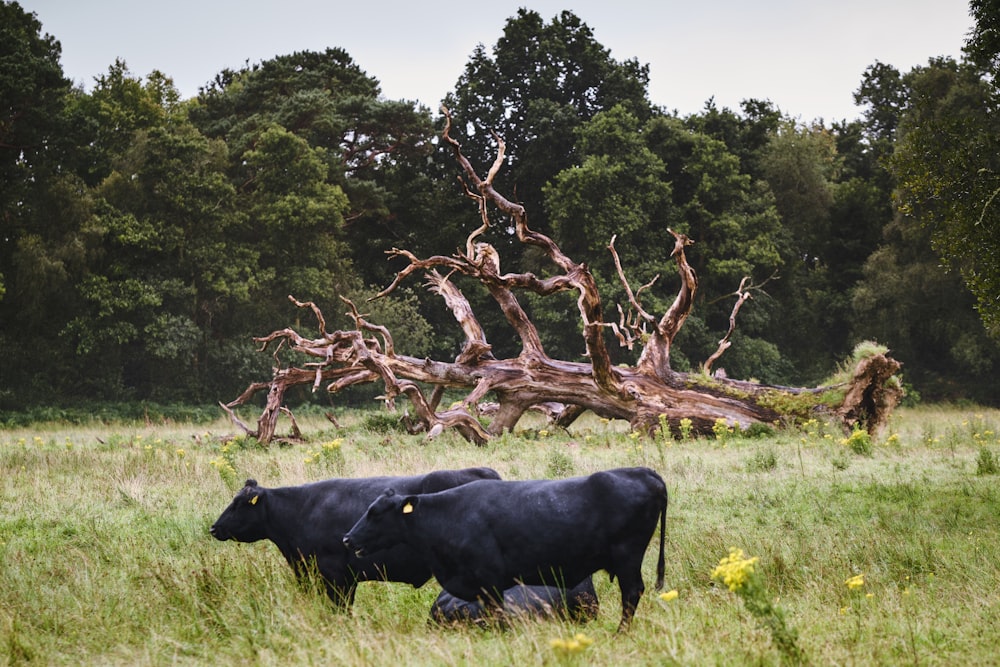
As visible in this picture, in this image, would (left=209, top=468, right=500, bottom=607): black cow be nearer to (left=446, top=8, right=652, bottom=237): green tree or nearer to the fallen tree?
the fallen tree

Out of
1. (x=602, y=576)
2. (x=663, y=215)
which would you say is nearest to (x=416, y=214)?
(x=663, y=215)

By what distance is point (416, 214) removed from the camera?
38.4 metres

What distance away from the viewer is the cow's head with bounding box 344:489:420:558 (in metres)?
5.95

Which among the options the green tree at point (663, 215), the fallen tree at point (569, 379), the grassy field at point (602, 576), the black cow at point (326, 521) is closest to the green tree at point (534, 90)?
the green tree at point (663, 215)

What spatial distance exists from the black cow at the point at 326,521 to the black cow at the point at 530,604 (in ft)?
1.25

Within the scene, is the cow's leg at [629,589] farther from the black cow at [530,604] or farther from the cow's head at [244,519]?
the cow's head at [244,519]

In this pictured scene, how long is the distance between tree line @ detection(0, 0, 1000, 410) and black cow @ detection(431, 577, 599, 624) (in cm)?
2079

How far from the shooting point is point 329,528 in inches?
265

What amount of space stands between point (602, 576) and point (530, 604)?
1585 millimetres

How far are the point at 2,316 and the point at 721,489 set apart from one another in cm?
2724

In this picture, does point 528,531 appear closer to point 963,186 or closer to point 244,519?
point 244,519

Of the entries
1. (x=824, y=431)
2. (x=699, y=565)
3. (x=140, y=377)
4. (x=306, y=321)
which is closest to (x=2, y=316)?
(x=140, y=377)

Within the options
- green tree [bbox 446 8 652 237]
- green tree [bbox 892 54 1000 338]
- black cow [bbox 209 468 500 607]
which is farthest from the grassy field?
green tree [bbox 446 8 652 237]

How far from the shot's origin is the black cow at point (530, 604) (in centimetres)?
600
